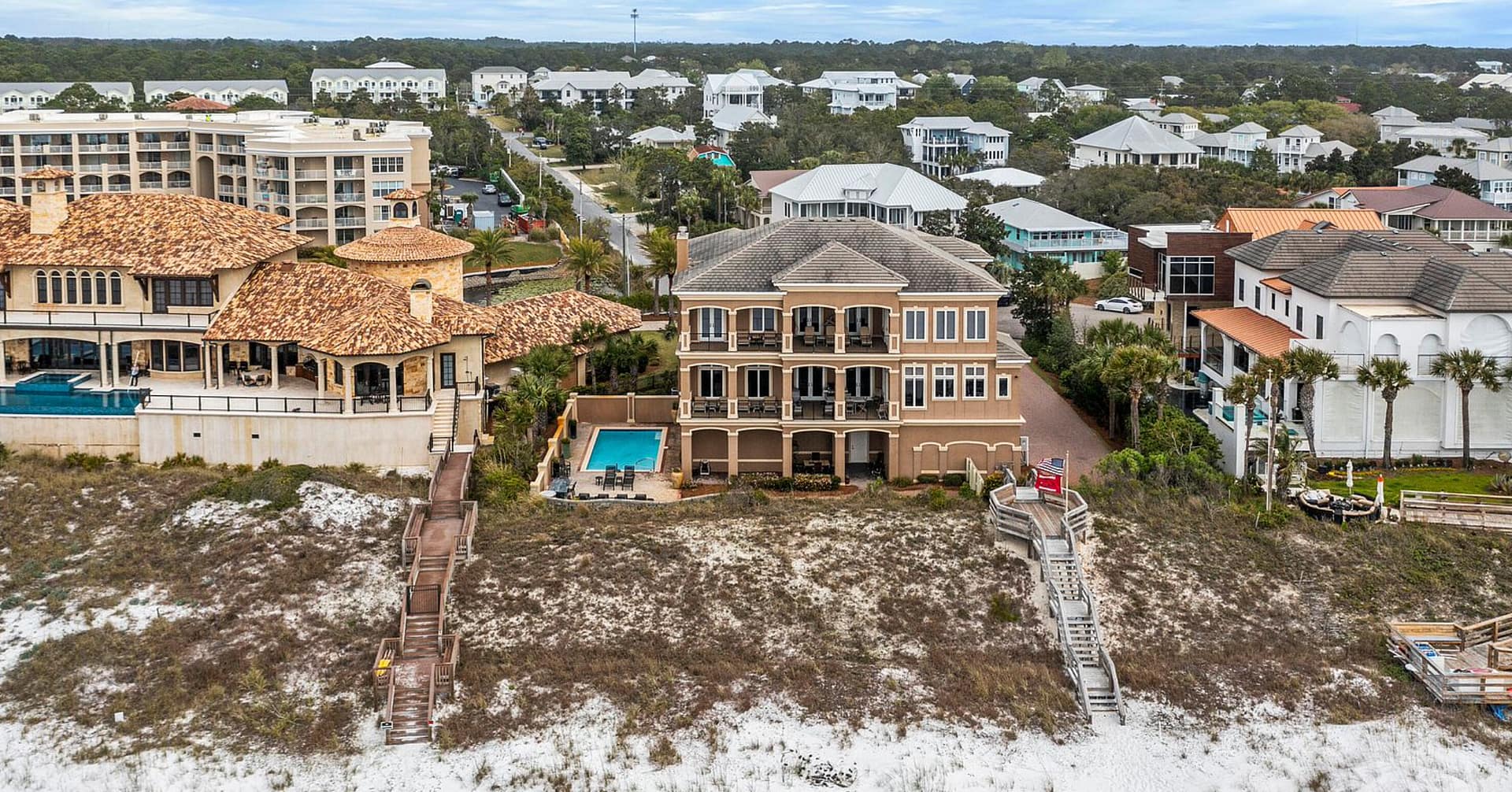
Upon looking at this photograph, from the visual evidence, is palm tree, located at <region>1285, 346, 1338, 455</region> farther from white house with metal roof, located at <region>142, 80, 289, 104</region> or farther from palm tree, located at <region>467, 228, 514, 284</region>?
white house with metal roof, located at <region>142, 80, 289, 104</region>

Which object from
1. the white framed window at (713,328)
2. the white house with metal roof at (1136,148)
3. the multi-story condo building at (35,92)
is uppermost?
the multi-story condo building at (35,92)

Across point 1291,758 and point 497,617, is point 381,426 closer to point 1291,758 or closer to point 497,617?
point 497,617

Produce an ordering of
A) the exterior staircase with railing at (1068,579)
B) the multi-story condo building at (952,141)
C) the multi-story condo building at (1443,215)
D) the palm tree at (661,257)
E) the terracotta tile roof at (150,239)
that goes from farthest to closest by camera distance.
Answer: the multi-story condo building at (952,141), the multi-story condo building at (1443,215), the palm tree at (661,257), the terracotta tile roof at (150,239), the exterior staircase with railing at (1068,579)

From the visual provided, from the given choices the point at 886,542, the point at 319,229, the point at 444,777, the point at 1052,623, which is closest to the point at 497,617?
the point at 444,777

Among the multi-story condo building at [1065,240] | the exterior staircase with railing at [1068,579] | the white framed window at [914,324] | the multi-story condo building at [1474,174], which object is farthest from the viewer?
the multi-story condo building at [1474,174]

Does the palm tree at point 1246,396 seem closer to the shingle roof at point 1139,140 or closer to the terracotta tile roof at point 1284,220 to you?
the terracotta tile roof at point 1284,220

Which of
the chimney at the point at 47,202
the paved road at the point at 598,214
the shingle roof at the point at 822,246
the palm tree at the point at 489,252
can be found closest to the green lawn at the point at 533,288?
the palm tree at the point at 489,252

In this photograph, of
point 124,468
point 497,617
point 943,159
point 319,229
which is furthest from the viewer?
point 943,159
